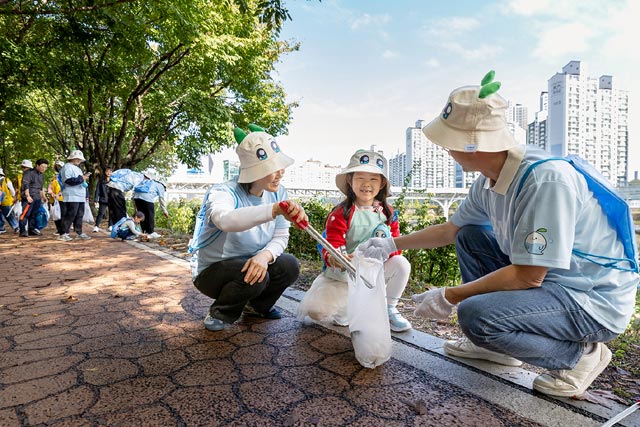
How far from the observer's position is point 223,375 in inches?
83.1

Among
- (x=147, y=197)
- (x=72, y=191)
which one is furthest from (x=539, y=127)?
(x=72, y=191)

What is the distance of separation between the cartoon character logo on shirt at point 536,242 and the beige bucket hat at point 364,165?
1.37 metres

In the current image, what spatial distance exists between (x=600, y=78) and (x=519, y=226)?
36.3 metres

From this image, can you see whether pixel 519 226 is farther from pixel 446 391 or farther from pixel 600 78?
pixel 600 78

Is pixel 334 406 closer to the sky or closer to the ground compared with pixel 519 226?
closer to the ground

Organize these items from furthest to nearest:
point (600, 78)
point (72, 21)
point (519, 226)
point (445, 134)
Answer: point (600, 78) < point (72, 21) < point (445, 134) < point (519, 226)

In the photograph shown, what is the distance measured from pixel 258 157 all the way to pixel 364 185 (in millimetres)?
845

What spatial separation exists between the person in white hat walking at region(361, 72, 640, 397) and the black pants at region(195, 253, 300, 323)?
1355 mm

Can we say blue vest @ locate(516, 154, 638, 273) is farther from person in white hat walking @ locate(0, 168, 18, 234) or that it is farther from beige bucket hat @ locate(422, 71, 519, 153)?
person in white hat walking @ locate(0, 168, 18, 234)

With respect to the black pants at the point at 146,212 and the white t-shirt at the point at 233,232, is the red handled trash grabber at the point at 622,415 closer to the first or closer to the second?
the white t-shirt at the point at 233,232

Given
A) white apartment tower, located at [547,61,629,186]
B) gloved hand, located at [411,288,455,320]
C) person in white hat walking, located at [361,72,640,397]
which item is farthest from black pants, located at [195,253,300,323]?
white apartment tower, located at [547,61,629,186]

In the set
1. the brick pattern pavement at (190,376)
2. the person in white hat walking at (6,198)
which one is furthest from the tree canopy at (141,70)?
the brick pattern pavement at (190,376)

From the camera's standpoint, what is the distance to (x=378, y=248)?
2473mm

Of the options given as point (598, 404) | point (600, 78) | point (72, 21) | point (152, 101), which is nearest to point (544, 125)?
point (600, 78)
